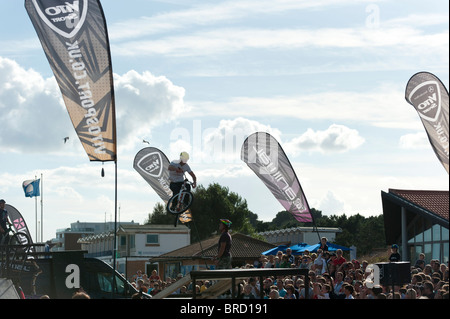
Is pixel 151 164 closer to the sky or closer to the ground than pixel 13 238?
closer to the sky

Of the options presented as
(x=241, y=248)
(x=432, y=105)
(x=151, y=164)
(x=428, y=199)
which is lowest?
(x=241, y=248)

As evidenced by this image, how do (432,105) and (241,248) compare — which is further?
(241,248)

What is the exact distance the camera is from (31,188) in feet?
119

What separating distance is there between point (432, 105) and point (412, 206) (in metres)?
13.2

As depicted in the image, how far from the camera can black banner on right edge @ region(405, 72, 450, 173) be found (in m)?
13.3

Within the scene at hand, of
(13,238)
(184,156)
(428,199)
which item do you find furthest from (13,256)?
(428,199)

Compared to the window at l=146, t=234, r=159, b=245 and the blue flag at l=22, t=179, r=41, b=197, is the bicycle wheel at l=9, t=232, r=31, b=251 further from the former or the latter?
the window at l=146, t=234, r=159, b=245

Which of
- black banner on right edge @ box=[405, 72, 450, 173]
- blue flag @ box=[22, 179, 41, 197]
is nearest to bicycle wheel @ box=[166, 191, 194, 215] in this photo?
black banner on right edge @ box=[405, 72, 450, 173]

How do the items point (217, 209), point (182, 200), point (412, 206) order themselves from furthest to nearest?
point (217, 209) → point (412, 206) → point (182, 200)

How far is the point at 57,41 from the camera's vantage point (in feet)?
40.9

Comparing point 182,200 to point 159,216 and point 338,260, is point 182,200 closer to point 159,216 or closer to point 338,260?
point 338,260

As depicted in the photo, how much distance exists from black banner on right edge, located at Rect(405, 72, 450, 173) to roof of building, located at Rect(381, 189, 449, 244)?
10626 mm

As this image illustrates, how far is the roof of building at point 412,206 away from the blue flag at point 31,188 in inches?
710

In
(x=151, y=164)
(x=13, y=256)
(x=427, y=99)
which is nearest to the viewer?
(x=13, y=256)
